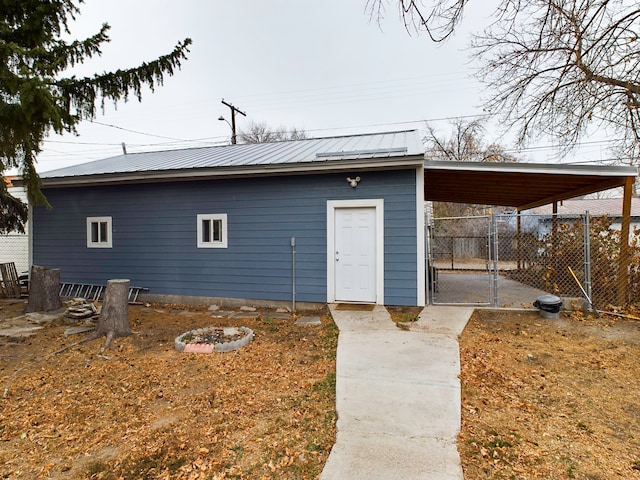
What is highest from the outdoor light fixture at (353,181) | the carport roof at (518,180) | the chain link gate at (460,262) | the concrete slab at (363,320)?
the carport roof at (518,180)

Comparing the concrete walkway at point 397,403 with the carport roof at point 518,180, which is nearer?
the concrete walkway at point 397,403

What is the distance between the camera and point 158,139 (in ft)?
73.8

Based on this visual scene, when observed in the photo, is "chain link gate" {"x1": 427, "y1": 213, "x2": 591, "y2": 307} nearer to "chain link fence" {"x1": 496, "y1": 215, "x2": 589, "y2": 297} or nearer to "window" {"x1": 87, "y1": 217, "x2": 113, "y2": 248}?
"chain link fence" {"x1": 496, "y1": 215, "x2": 589, "y2": 297}

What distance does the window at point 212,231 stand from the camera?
291 inches

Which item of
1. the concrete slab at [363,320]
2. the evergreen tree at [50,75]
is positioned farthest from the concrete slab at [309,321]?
the evergreen tree at [50,75]

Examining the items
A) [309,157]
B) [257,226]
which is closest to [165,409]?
[257,226]

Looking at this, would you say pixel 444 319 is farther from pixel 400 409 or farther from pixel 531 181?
pixel 531 181

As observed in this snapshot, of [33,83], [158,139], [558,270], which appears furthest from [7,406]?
[158,139]

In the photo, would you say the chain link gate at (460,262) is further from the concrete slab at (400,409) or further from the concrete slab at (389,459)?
the concrete slab at (389,459)

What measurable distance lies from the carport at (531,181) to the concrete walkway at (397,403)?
2.92 metres

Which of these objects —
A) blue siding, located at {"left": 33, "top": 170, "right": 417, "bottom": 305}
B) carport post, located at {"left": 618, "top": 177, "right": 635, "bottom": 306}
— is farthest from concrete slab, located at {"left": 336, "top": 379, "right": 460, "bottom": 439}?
carport post, located at {"left": 618, "top": 177, "right": 635, "bottom": 306}

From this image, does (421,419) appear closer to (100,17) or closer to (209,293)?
(209,293)

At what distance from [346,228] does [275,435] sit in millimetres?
4432

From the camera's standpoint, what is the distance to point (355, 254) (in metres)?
6.59
